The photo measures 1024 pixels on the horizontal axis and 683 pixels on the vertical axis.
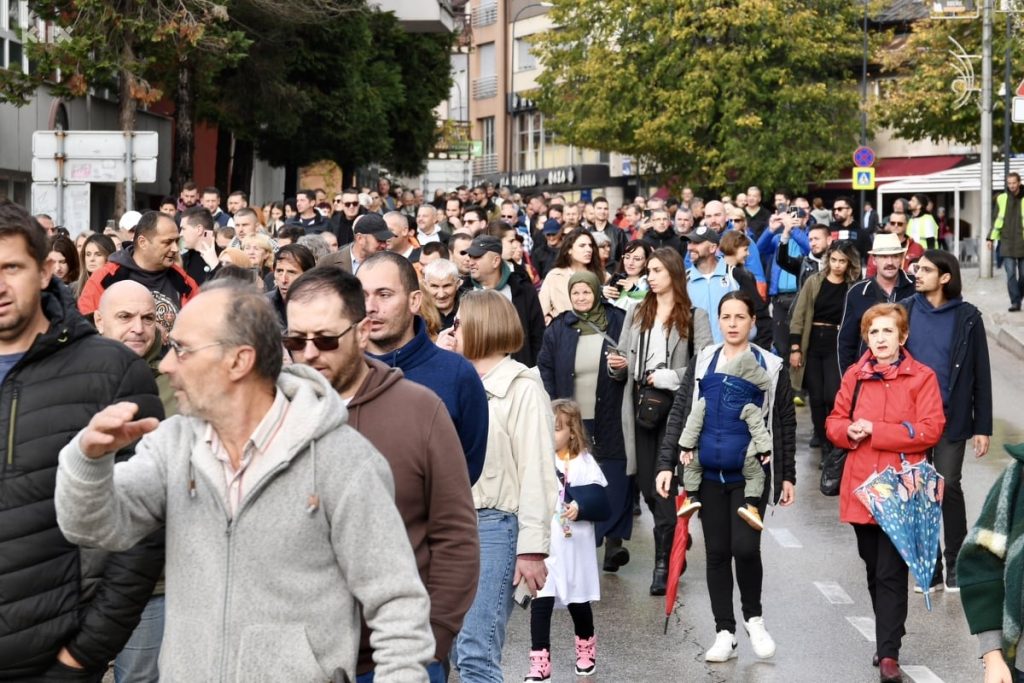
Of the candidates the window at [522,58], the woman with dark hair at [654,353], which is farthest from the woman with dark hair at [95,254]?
the window at [522,58]

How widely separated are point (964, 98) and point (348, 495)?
4465 centimetres

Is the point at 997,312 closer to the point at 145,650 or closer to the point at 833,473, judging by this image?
the point at 833,473

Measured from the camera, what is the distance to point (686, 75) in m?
58.4

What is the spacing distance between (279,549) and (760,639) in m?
5.40

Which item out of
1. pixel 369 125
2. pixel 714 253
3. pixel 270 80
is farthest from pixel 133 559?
pixel 369 125

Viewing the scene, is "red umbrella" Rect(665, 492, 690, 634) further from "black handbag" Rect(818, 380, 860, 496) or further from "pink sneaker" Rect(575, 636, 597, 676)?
"black handbag" Rect(818, 380, 860, 496)

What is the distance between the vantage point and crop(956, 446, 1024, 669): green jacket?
14.6 ft

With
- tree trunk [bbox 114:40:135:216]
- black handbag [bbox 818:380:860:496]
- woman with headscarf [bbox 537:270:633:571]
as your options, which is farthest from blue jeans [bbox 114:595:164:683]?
tree trunk [bbox 114:40:135:216]

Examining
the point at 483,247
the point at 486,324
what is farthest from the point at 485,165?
the point at 486,324

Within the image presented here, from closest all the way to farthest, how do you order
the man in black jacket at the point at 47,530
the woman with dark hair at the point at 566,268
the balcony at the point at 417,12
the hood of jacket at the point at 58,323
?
1. the man in black jacket at the point at 47,530
2. the hood of jacket at the point at 58,323
3. the woman with dark hair at the point at 566,268
4. the balcony at the point at 417,12

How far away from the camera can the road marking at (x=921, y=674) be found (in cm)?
822

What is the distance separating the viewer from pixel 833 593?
33.7 ft

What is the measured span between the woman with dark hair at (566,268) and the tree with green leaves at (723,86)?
148 ft

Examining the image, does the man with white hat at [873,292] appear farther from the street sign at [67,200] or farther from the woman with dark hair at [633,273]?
the street sign at [67,200]
